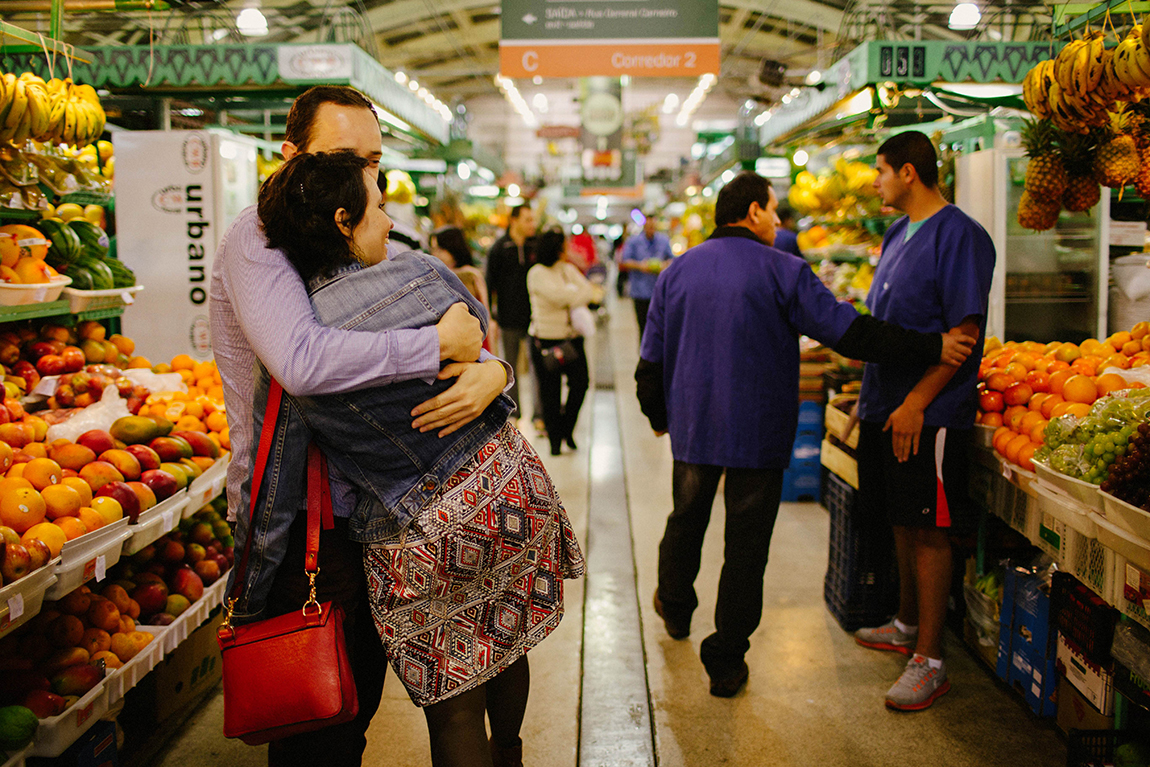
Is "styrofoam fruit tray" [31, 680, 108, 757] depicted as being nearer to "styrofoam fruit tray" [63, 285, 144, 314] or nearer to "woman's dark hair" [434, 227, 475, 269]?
"styrofoam fruit tray" [63, 285, 144, 314]

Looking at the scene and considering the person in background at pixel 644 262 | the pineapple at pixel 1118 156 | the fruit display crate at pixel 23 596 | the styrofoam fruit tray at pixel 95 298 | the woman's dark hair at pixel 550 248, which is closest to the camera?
the fruit display crate at pixel 23 596

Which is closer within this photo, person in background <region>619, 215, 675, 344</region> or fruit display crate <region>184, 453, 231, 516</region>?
fruit display crate <region>184, 453, 231, 516</region>

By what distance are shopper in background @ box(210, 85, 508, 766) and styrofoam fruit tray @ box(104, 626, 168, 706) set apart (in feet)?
2.50

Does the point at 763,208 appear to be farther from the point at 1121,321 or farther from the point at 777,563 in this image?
the point at 1121,321

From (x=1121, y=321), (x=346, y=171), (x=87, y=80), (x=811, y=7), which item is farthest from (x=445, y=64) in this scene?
(x=346, y=171)

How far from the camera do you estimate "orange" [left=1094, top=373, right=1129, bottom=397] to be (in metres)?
2.60

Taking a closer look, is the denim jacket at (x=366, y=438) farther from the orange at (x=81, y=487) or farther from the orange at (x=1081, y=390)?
the orange at (x=1081, y=390)

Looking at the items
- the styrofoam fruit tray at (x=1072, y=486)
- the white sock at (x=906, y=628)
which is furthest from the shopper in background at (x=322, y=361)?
the white sock at (x=906, y=628)

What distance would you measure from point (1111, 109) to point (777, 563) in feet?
7.87

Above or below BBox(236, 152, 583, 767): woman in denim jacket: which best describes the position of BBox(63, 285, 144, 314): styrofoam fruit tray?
above

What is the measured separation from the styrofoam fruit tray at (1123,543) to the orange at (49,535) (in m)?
2.53

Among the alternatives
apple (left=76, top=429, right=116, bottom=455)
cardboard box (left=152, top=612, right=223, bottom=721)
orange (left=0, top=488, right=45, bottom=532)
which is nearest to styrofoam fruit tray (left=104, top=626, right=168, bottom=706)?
cardboard box (left=152, top=612, right=223, bottom=721)

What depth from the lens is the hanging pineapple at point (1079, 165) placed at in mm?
3084

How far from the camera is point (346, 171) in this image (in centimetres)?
145
